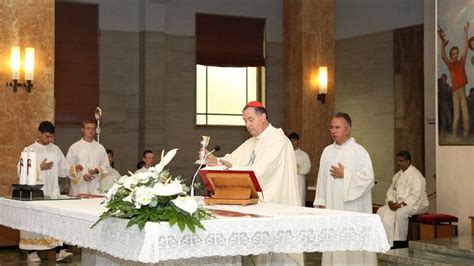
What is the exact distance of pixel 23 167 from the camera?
7531 millimetres

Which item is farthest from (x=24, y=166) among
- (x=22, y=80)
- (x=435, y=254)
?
(x=435, y=254)

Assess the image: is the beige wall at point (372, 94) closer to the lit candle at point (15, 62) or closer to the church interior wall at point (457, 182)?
the church interior wall at point (457, 182)

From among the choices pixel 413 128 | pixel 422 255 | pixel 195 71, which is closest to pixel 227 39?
pixel 195 71

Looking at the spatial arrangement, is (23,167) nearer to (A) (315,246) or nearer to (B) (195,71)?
(A) (315,246)

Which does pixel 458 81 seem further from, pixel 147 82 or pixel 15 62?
pixel 147 82

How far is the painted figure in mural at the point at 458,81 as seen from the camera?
1229cm

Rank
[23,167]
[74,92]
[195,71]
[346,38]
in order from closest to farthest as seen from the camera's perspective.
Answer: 1. [23,167]
2. [74,92]
3. [195,71]
4. [346,38]

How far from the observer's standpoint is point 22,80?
11.8m

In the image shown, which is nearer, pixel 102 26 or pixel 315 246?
pixel 315 246

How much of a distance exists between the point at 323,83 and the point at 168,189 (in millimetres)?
10136

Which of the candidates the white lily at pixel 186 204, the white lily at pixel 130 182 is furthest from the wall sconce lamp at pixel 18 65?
the white lily at pixel 186 204

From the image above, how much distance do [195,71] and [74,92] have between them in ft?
9.29

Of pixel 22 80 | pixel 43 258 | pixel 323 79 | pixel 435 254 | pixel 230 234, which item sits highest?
pixel 323 79

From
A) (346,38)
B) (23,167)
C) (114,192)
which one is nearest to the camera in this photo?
(114,192)
